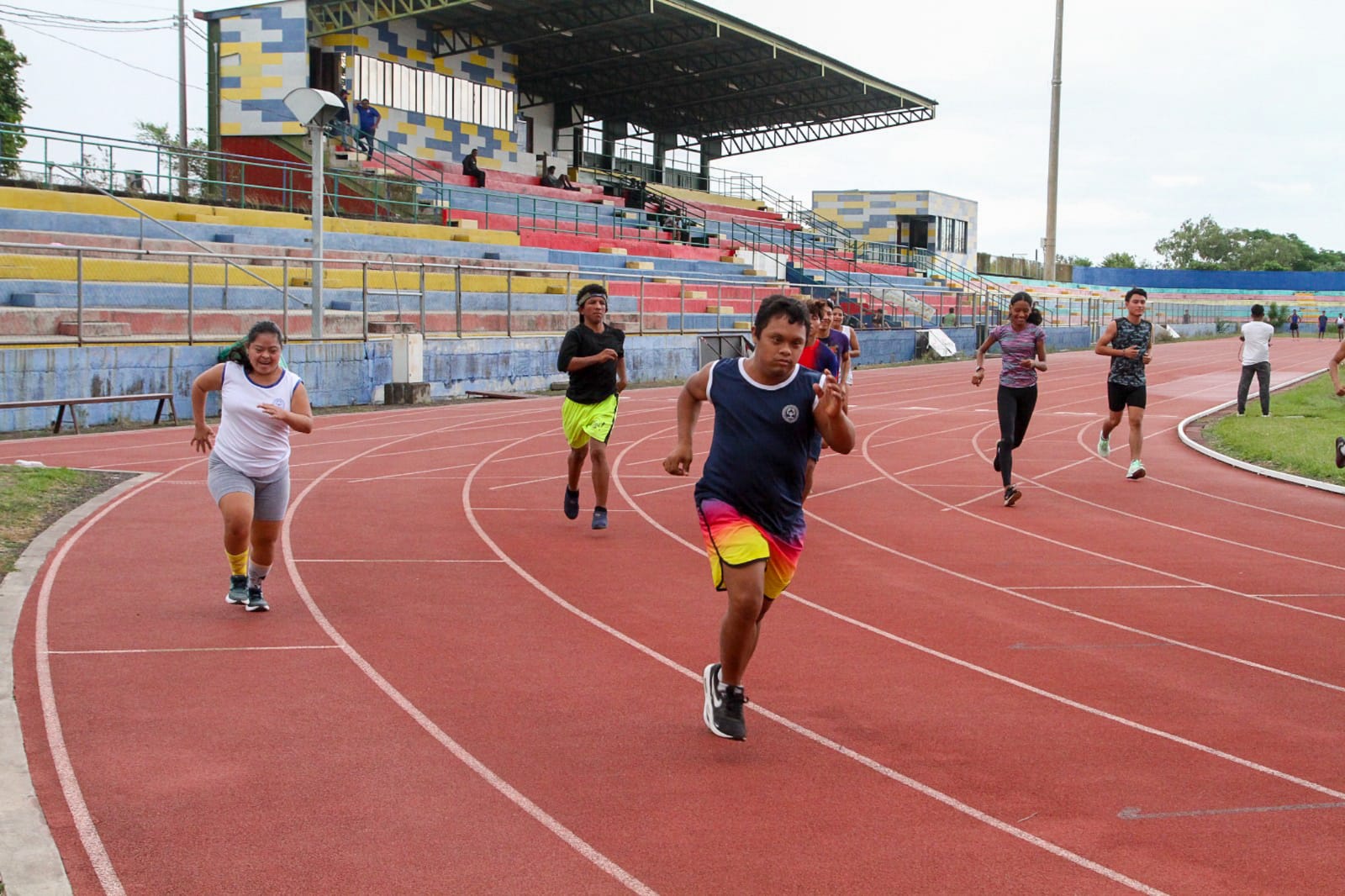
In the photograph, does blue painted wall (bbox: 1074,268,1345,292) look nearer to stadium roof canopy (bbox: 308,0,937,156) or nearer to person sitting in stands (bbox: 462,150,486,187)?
stadium roof canopy (bbox: 308,0,937,156)

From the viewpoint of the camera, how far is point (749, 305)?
1469 inches

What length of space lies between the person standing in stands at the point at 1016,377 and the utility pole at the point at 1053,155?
57.4 metres

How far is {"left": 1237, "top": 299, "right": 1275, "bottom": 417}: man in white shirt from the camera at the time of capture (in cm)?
2214

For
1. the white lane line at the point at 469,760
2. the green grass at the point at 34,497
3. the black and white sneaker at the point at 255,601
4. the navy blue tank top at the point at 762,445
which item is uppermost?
the navy blue tank top at the point at 762,445

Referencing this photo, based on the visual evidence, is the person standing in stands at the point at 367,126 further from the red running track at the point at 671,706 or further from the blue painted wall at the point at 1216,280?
the blue painted wall at the point at 1216,280

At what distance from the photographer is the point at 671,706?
6.57 m

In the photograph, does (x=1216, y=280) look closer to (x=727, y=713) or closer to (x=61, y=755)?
(x=727, y=713)

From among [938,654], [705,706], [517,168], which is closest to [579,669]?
[705,706]

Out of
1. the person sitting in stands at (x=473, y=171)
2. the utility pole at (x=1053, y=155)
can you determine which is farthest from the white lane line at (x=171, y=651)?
the utility pole at (x=1053, y=155)

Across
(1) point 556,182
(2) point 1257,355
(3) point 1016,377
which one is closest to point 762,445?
(3) point 1016,377

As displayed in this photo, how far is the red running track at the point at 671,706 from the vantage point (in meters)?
4.69

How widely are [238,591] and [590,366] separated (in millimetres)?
3780

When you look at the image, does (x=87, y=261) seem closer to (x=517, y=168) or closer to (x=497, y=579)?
(x=497, y=579)

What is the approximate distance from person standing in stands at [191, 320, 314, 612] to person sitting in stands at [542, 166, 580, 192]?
38.6 meters
